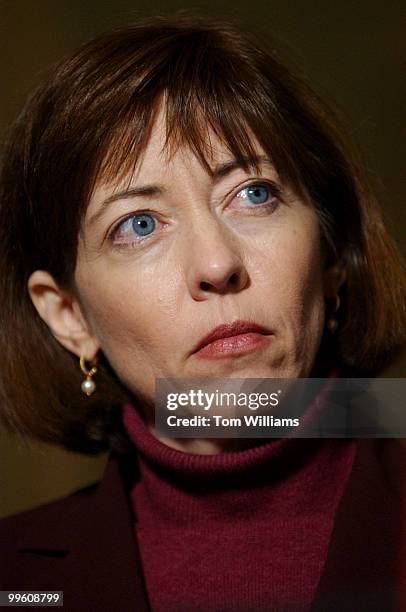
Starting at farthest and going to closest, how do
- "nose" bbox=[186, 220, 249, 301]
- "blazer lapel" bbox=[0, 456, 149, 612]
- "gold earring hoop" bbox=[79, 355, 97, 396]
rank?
"gold earring hoop" bbox=[79, 355, 97, 396] → "blazer lapel" bbox=[0, 456, 149, 612] → "nose" bbox=[186, 220, 249, 301]

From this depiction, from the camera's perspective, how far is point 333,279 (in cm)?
113

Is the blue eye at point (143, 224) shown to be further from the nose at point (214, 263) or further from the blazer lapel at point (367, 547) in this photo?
the blazer lapel at point (367, 547)

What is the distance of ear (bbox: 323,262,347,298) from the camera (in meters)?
1.12

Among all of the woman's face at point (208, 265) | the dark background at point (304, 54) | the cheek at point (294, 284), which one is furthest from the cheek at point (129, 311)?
the dark background at point (304, 54)

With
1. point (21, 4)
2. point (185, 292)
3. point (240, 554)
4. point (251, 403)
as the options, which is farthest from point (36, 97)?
point (240, 554)

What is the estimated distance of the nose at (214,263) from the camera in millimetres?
995

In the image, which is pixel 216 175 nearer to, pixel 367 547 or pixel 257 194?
pixel 257 194

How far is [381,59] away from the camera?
3.47 feet

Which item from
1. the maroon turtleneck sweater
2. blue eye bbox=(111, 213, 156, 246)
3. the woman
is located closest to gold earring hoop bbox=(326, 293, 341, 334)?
the woman

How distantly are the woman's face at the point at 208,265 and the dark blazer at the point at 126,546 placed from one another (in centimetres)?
15

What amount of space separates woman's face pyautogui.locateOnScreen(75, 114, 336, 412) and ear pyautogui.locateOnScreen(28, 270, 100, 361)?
0.10 m

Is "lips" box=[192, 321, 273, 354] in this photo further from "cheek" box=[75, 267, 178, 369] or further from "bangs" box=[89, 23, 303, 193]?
"bangs" box=[89, 23, 303, 193]

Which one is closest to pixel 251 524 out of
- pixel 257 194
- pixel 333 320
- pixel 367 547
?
pixel 367 547

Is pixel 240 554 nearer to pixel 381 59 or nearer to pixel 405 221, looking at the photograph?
pixel 405 221
